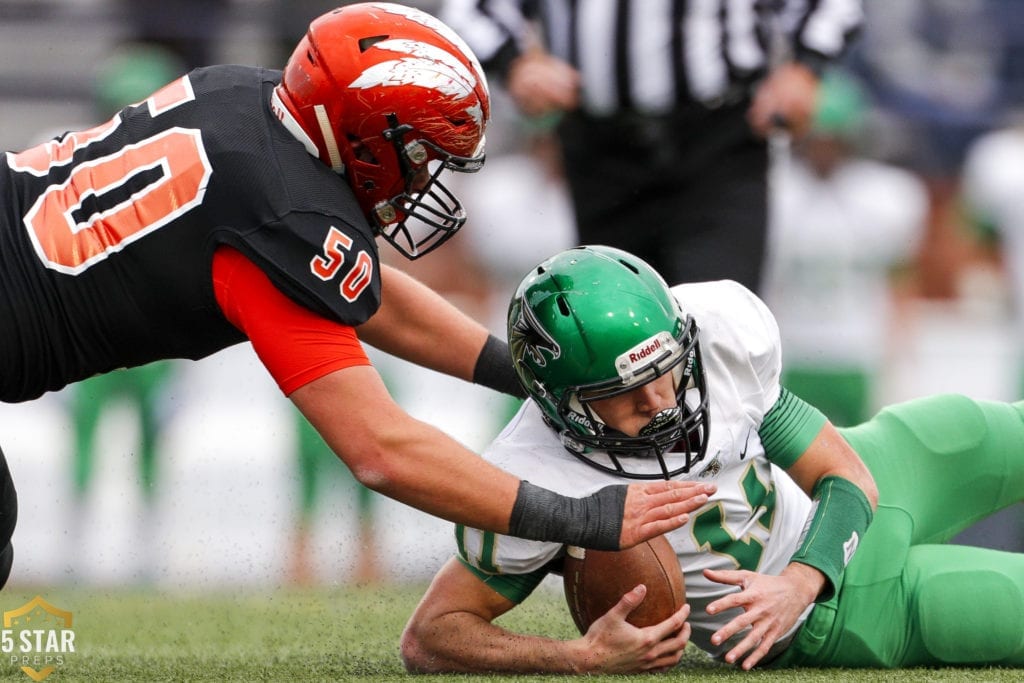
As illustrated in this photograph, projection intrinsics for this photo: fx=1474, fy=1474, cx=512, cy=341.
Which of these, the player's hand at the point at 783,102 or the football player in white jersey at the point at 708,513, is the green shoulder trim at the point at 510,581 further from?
the player's hand at the point at 783,102

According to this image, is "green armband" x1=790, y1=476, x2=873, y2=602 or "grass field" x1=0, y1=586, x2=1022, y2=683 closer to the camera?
"green armband" x1=790, y1=476, x2=873, y2=602

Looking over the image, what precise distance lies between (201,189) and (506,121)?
16.4ft

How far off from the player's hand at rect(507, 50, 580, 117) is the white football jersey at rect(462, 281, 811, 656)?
1489 mm

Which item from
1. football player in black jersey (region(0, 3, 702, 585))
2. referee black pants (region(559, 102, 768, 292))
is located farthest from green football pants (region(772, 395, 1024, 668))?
referee black pants (region(559, 102, 768, 292))

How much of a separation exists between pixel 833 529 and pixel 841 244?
4.50 m

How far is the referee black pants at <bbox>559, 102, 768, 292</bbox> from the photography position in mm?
4320

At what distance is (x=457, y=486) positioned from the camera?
2.68 meters

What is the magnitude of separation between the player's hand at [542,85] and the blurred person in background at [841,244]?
2279 millimetres

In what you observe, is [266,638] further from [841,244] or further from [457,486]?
[841,244]

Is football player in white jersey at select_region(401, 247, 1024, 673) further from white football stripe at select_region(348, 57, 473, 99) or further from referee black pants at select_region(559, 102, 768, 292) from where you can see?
referee black pants at select_region(559, 102, 768, 292)

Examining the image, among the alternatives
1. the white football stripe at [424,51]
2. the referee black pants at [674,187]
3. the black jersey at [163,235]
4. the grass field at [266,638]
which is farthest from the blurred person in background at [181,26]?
the white football stripe at [424,51]

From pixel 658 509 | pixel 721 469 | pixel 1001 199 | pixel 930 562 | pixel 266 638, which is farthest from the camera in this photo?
pixel 1001 199

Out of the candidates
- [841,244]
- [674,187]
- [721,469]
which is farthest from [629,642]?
[841,244]

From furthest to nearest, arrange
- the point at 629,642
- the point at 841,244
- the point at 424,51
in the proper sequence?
the point at 841,244 < the point at 424,51 < the point at 629,642
